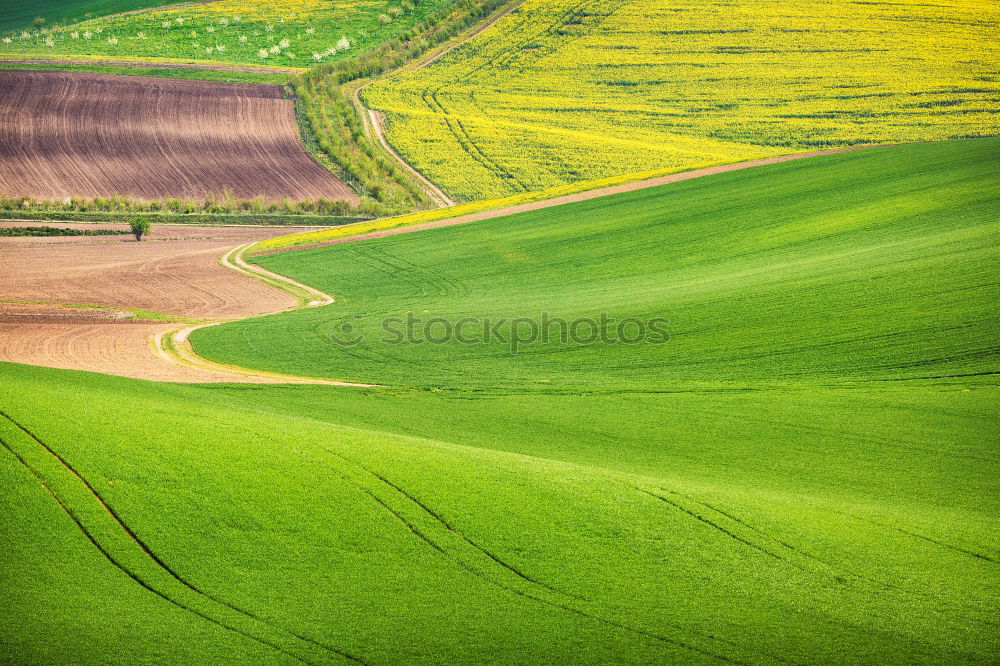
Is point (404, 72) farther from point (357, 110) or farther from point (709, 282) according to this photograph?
point (709, 282)

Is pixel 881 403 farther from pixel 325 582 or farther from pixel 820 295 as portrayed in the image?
pixel 325 582

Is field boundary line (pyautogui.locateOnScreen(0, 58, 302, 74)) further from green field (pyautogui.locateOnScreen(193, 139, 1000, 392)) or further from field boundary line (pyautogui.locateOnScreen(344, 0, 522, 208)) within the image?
green field (pyautogui.locateOnScreen(193, 139, 1000, 392))

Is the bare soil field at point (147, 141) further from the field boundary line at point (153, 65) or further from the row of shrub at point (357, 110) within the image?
the field boundary line at point (153, 65)

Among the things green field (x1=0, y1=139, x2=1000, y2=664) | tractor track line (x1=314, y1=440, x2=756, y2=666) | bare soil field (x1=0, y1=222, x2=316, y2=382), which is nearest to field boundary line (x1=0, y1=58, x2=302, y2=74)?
bare soil field (x1=0, y1=222, x2=316, y2=382)

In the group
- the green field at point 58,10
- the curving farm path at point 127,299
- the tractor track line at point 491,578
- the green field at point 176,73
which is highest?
the green field at point 58,10

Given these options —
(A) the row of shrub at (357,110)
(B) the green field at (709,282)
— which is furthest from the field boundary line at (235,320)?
(A) the row of shrub at (357,110)

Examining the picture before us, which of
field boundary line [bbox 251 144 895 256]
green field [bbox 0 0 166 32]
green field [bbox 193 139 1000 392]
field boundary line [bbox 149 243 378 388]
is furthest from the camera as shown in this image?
green field [bbox 0 0 166 32]
